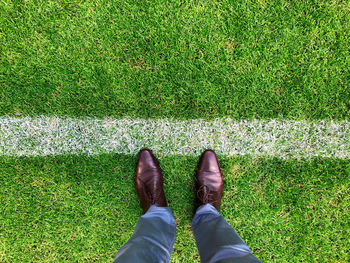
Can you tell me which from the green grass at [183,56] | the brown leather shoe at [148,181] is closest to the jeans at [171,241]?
the brown leather shoe at [148,181]

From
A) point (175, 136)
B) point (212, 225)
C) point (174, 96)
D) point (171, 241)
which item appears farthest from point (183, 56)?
point (171, 241)

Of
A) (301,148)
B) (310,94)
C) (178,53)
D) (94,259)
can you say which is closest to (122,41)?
(178,53)

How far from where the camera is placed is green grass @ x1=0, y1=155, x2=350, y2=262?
1870mm

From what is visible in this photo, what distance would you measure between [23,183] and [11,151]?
31 centimetres

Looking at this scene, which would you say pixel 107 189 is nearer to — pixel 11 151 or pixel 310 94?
pixel 11 151

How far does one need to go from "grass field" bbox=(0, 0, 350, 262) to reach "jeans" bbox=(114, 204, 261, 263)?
14.1 inches

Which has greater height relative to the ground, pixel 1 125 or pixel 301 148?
pixel 1 125

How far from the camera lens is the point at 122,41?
1840mm

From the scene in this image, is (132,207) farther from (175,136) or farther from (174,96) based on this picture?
(174,96)

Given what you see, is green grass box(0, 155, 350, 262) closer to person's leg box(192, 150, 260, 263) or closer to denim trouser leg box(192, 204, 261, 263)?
person's leg box(192, 150, 260, 263)

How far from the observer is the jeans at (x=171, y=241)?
1.21 meters

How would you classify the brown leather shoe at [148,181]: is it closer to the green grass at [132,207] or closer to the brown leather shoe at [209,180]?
the green grass at [132,207]

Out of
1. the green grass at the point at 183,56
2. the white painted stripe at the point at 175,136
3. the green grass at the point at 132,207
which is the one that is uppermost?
the green grass at the point at 183,56

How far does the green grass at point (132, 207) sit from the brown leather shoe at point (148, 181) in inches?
3.3
